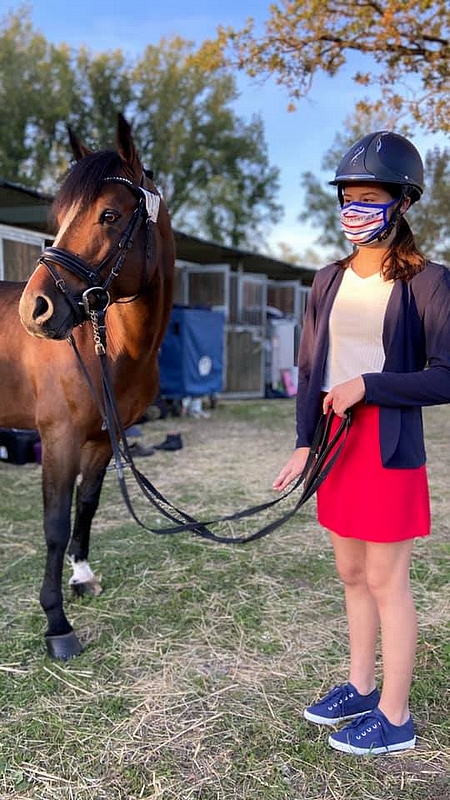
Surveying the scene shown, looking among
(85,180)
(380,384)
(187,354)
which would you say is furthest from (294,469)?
(187,354)

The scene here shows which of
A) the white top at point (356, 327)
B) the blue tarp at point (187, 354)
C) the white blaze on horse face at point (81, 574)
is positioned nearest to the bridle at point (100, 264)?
the white top at point (356, 327)

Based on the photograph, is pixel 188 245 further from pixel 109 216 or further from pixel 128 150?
pixel 109 216

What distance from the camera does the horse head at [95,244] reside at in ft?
6.62

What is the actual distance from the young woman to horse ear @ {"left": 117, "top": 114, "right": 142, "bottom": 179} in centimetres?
93

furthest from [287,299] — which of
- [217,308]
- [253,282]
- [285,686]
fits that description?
[285,686]

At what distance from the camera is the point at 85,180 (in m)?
2.14

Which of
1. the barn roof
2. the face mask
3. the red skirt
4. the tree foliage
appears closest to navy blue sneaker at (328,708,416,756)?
the red skirt

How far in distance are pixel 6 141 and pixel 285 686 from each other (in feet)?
72.3

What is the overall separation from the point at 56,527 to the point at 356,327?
151 centimetres

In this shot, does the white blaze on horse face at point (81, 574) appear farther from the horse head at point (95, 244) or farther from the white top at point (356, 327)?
the white top at point (356, 327)

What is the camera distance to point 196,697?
6.99ft

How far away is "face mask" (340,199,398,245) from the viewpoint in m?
1.61

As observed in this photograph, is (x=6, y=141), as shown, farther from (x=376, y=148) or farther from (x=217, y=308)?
(x=376, y=148)

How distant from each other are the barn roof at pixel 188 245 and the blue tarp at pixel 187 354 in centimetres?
113
